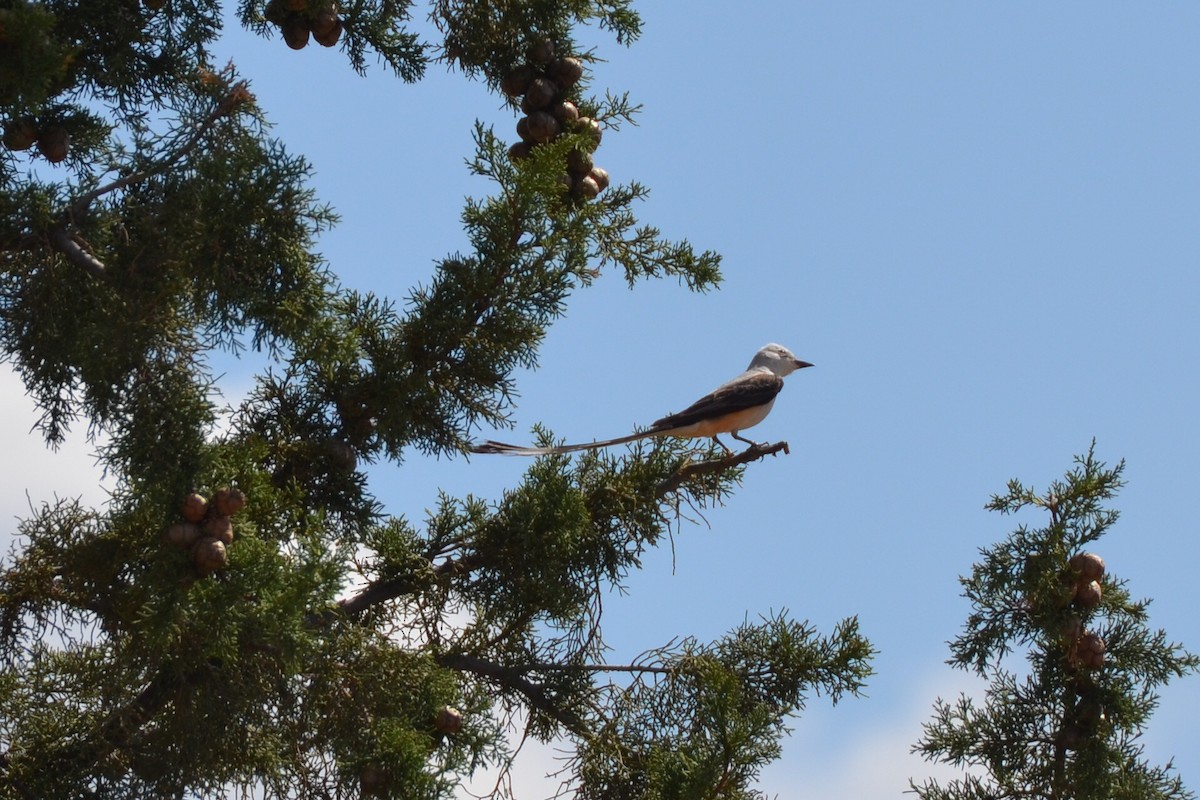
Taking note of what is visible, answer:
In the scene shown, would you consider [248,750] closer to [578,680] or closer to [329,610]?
[329,610]

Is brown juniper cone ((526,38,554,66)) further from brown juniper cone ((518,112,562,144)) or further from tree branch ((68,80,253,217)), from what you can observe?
tree branch ((68,80,253,217))

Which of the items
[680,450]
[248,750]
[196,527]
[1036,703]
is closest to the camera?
[196,527]

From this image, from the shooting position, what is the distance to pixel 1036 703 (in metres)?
4.27

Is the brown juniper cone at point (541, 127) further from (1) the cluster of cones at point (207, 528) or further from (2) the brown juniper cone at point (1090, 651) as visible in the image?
(2) the brown juniper cone at point (1090, 651)

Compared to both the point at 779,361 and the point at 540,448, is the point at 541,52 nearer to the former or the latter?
the point at 540,448

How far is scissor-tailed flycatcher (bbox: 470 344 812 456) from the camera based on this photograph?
16.9 ft

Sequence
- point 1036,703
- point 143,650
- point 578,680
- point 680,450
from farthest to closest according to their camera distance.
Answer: point 680,450 → point 578,680 → point 1036,703 → point 143,650

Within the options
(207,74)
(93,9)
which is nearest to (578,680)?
(207,74)

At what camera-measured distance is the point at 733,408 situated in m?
6.47

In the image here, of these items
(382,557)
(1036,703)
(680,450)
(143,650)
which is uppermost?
(680,450)

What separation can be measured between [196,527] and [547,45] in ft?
7.91

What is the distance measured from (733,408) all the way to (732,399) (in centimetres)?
6

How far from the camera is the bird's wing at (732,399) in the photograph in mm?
5789

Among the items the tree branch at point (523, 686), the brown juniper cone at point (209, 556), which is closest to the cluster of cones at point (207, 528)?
the brown juniper cone at point (209, 556)
